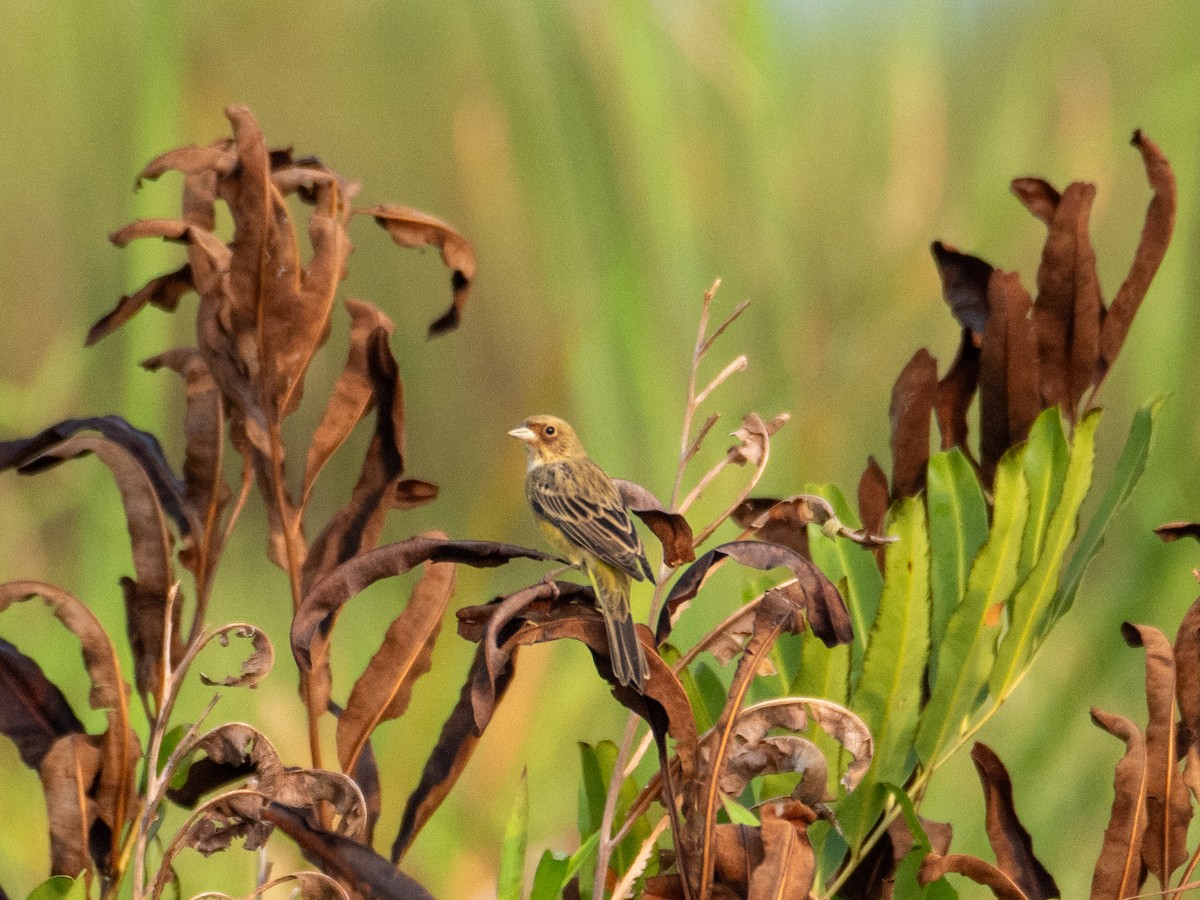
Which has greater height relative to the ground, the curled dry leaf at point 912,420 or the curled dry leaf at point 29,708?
the curled dry leaf at point 912,420

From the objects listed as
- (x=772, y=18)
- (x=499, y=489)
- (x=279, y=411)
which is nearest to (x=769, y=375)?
(x=499, y=489)

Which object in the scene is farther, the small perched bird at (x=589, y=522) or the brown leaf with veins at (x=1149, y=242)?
the small perched bird at (x=589, y=522)

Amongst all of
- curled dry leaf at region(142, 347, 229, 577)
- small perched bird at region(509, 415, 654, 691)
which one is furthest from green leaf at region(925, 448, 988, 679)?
curled dry leaf at region(142, 347, 229, 577)

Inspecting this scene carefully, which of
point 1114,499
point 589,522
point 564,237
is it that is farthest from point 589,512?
point 564,237

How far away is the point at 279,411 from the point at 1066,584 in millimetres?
645

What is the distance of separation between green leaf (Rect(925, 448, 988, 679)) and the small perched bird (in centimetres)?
24

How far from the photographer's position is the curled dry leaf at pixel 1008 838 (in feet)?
3.59

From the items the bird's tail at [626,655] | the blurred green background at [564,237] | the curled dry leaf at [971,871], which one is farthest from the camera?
the blurred green background at [564,237]

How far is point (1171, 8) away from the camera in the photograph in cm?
223

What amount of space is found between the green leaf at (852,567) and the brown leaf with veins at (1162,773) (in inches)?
8.5

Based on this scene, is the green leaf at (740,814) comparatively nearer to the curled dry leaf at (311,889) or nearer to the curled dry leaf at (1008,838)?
Answer: the curled dry leaf at (1008,838)

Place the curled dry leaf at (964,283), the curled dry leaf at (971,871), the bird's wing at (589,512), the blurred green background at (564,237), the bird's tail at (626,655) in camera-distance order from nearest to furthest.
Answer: the bird's tail at (626,655)
the curled dry leaf at (971,871)
the curled dry leaf at (964,283)
the bird's wing at (589,512)
the blurred green background at (564,237)

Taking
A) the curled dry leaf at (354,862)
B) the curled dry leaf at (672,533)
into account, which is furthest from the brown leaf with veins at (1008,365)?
the curled dry leaf at (354,862)

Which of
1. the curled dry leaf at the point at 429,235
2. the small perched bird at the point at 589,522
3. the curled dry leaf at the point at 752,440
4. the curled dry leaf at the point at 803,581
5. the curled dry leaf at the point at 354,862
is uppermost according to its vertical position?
the curled dry leaf at the point at 429,235
